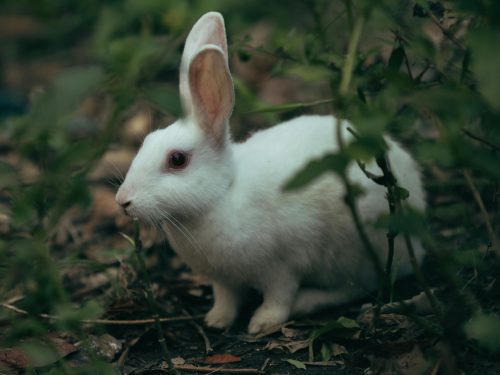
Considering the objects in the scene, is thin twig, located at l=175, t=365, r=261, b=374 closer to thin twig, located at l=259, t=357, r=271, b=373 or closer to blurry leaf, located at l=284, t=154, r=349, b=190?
thin twig, located at l=259, t=357, r=271, b=373

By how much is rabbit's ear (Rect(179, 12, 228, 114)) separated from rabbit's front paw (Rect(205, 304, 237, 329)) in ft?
3.17

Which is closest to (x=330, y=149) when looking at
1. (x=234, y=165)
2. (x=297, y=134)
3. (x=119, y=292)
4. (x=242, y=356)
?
(x=297, y=134)

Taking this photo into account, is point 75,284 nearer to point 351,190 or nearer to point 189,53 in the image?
point 189,53

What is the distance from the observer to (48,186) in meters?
2.21

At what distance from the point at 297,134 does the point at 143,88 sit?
5.08 ft

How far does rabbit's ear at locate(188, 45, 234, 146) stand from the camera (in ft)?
10.3

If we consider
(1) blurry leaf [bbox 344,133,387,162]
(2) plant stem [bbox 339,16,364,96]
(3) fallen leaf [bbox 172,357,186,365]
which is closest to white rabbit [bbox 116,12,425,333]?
(3) fallen leaf [bbox 172,357,186,365]

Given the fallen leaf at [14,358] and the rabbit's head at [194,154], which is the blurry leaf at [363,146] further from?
the fallen leaf at [14,358]

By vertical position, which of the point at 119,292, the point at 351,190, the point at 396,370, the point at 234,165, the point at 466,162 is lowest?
the point at 119,292

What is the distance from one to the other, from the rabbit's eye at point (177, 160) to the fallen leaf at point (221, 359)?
2.72 feet

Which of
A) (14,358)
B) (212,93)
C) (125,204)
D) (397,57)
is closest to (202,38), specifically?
(212,93)

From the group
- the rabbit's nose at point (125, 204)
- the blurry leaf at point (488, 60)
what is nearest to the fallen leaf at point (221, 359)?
the rabbit's nose at point (125, 204)

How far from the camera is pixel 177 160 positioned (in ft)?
10.8

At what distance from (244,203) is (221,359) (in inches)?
27.2
